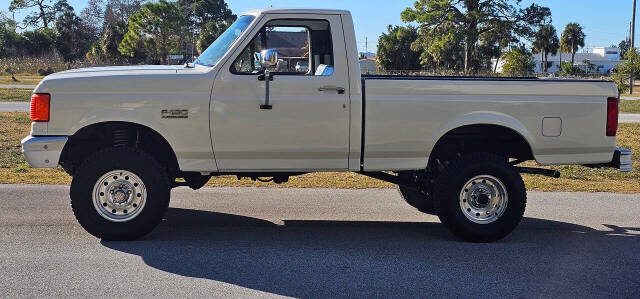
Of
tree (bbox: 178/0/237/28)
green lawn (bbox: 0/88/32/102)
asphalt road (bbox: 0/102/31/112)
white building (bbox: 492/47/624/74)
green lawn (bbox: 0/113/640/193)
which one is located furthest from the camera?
white building (bbox: 492/47/624/74)

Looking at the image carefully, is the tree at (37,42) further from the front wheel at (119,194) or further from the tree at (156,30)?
the front wheel at (119,194)

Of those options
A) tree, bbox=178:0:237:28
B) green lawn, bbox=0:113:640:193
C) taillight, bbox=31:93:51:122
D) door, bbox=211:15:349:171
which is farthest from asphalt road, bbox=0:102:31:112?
tree, bbox=178:0:237:28

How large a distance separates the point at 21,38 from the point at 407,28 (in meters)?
35.4

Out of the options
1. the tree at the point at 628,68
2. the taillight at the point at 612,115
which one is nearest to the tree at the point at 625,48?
the tree at the point at 628,68

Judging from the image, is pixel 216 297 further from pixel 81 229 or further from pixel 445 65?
pixel 445 65

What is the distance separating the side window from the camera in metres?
Answer: 6.57

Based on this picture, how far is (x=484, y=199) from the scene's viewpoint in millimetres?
6750

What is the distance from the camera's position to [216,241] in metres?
6.62

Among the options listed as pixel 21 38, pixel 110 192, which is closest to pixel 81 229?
pixel 110 192

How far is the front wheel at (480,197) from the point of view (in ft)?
21.8

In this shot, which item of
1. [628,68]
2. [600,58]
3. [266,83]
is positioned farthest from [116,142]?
[600,58]

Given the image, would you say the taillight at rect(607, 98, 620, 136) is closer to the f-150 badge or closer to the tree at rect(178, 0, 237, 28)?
the f-150 badge

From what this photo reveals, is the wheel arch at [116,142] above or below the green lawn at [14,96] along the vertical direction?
below

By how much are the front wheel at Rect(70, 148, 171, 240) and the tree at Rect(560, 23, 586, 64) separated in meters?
83.1
